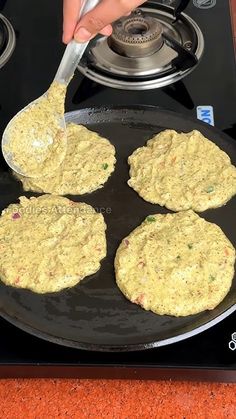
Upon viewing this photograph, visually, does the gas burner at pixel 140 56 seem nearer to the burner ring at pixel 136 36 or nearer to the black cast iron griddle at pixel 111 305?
the burner ring at pixel 136 36

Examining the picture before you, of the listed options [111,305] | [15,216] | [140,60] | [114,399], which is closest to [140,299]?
[111,305]

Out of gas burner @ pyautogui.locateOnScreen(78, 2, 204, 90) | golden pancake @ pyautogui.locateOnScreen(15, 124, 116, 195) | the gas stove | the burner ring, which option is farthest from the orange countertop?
the burner ring

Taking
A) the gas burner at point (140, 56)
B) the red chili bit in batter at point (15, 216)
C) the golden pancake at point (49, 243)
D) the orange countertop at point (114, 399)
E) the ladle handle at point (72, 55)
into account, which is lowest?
the orange countertop at point (114, 399)

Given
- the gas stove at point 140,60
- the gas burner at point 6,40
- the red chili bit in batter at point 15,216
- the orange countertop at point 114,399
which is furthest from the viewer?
the gas burner at point 6,40

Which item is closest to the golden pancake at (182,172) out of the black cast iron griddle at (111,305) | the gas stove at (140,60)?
the black cast iron griddle at (111,305)

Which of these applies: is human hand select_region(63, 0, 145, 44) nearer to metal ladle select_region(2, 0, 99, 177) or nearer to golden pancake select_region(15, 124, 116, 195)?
metal ladle select_region(2, 0, 99, 177)

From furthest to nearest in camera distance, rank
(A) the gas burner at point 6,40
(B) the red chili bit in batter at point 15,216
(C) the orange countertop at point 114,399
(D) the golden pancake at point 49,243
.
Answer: (A) the gas burner at point 6,40, (B) the red chili bit in batter at point 15,216, (D) the golden pancake at point 49,243, (C) the orange countertop at point 114,399

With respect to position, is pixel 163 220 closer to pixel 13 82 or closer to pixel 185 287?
pixel 185 287

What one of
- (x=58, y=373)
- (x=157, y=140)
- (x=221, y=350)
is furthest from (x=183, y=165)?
(x=58, y=373)
